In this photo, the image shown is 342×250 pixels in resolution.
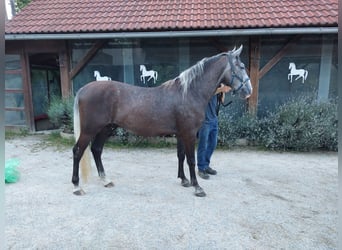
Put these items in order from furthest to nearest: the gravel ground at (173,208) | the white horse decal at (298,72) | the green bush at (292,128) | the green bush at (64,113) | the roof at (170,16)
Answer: the green bush at (64,113)
the white horse decal at (298,72)
the roof at (170,16)
the green bush at (292,128)
the gravel ground at (173,208)

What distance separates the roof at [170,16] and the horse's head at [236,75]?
A: 7.67 ft

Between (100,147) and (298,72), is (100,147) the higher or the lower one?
the lower one

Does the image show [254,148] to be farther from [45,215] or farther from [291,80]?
[45,215]

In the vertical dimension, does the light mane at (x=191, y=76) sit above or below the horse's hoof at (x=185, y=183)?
above

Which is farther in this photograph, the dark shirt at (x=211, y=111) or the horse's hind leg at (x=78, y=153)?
the dark shirt at (x=211, y=111)

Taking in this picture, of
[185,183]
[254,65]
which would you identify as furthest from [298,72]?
[185,183]

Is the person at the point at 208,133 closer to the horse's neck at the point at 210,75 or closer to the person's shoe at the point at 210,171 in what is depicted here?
the person's shoe at the point at 210,171

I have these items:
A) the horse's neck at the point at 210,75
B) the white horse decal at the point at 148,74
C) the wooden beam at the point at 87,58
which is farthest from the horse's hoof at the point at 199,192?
the wooden beam at the point at 87,58

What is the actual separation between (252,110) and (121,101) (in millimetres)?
3282

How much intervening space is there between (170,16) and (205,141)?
3385 millimetres

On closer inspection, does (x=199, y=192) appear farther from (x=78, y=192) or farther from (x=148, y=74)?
(x=148, y=74)

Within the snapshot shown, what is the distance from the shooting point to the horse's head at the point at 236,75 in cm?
290

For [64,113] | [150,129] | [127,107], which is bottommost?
[64,113]

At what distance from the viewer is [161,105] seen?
115 inches
